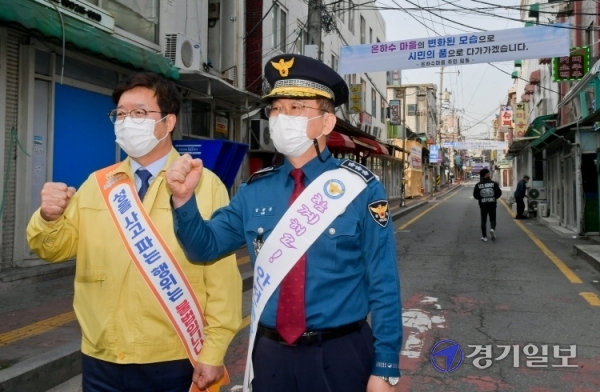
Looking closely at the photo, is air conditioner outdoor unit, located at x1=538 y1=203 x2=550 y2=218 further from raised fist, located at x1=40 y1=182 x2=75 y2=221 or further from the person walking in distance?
raised fist, located at x1=40 y1=182 x2=75 y2=221

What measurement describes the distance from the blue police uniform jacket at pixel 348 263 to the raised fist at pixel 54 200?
0.52m

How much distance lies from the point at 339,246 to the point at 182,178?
647 mm

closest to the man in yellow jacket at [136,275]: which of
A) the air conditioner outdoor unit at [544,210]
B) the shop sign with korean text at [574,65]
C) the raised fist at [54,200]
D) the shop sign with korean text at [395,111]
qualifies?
the raised fist at [54,200]

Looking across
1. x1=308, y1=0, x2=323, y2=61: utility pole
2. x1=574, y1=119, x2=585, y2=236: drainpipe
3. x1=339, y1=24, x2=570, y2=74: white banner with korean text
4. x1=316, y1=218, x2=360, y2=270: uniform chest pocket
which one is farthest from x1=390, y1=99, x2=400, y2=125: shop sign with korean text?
x1=316, y1=218, x2=360, y2=270: uniform chest pocket

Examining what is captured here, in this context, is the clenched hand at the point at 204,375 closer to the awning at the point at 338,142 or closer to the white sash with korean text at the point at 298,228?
the white sash with korean text at the point at 298,228

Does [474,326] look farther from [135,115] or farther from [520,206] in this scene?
[520,206]

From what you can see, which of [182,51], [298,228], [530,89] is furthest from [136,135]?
[530,89]

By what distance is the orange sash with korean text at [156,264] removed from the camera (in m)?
2.38

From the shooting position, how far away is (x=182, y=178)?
80.8 inches

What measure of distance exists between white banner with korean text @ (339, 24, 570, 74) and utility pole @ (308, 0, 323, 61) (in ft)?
4.69

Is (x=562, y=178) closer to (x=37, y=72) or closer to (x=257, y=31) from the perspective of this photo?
(x=257, y=31)

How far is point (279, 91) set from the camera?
2387 mm

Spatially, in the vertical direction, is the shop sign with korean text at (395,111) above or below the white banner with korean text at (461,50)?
above

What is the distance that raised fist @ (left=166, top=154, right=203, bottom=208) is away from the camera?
2.05m
